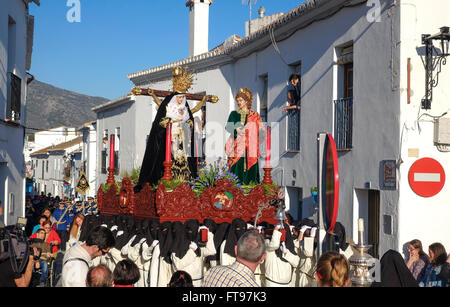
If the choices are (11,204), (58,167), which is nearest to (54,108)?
(58,167)

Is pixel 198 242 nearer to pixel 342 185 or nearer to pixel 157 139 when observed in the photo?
pixel 157 139

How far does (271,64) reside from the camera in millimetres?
13773

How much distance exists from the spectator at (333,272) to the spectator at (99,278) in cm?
144

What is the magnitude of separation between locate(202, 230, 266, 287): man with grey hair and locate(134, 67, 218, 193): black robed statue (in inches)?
221

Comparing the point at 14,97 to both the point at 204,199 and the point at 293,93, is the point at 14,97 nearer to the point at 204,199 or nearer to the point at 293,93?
the point at 293,93

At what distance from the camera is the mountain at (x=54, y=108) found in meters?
145

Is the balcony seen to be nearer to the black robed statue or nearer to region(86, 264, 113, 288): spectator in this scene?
the black robed statue

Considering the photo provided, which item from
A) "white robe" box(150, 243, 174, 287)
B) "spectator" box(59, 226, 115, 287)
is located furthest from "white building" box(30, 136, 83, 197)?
"spectator" box(59, 226, 115, 287)

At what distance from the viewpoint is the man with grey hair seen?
3.91 metres

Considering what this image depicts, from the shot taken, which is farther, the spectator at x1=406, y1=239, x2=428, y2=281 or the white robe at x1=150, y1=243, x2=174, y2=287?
the white robe at x1=150, y1=243, x2=174, y2=287

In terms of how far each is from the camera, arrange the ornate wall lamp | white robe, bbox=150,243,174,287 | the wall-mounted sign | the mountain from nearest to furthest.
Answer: white robe, bbox=150,243,174,287
the ornate wall lamp
the wall-mounted sign
the mountain

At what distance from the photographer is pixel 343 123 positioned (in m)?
10.5

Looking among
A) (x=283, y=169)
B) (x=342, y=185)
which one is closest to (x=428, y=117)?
(x=342, y=185)

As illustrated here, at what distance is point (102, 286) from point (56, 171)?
39.7 meters
